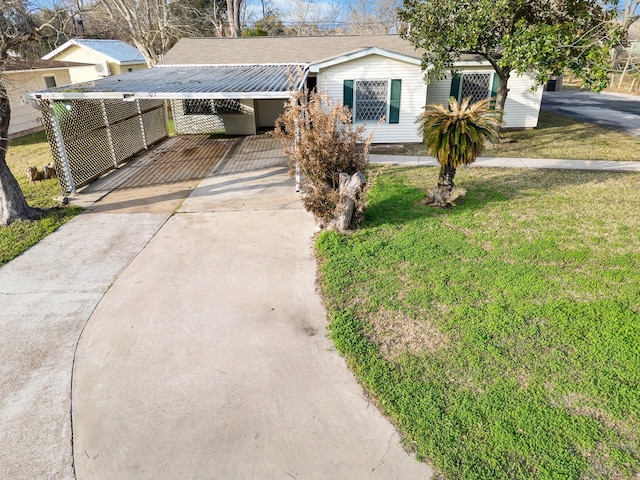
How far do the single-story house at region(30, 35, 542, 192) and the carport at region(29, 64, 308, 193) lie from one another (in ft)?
0.08

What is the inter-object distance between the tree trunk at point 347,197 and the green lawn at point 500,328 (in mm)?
277

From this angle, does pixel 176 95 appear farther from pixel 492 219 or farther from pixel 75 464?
pixel 75 464

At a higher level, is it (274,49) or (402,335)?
(274,49)

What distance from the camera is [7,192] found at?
7.55 metres

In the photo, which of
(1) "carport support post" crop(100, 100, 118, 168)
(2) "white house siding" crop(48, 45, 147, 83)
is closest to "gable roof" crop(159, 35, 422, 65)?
(1) "carport support post" crop(100, 100, 118, 168)

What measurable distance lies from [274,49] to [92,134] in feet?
24.9

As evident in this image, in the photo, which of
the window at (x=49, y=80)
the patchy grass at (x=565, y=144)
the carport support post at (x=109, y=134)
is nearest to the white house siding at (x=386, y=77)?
the patchy grass at (x=565, y=144)

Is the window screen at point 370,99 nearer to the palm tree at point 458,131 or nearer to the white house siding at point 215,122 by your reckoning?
the white house siding at point 215,122

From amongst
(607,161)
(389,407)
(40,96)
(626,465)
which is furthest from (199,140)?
(626,465)

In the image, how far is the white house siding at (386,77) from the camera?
12.4 m

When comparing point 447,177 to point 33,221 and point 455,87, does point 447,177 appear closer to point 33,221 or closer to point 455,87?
point 33,221

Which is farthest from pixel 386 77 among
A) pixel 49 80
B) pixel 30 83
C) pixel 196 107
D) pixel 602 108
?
pixel 49 80

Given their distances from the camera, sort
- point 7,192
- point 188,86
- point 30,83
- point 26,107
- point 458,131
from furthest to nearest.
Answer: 1. point 30,83
2. point 26,107
3. point 188,86
4. point 7,192
5. point 458,131

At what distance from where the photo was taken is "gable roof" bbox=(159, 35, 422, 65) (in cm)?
1427
